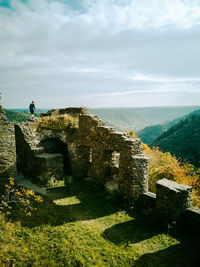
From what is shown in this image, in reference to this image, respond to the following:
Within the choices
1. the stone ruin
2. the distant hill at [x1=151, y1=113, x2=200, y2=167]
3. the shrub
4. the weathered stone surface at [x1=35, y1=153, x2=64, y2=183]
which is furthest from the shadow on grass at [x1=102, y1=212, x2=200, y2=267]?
the distant hill at [x1=151, y1=113, x2=200, y2=167]

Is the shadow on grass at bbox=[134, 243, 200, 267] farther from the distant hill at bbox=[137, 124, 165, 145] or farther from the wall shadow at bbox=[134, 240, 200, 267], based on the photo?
the distant hill at bbox=[137, 124, 165, 145]

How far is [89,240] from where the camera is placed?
6141mm

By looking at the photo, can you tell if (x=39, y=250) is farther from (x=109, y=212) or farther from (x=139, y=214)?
(x=139, y=214)

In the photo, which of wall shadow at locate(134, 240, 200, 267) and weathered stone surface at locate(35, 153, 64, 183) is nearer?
wall shadow at locate(134, 240, 200, 267)

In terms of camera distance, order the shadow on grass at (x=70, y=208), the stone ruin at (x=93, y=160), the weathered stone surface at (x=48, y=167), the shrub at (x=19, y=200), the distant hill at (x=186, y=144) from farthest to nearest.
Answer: the distant hill at (x=186, y=144) < the weathered stone surface at (x=48, y=167) < the shadow on grass at (x=70, y=208) < the stone ruin at (x=93, y=160) < the shrub at (x=19, y=200)

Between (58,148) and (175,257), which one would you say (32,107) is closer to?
(58,148)

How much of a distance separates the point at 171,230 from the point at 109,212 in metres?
2.73

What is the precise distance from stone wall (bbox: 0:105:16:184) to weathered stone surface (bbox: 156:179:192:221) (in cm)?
819

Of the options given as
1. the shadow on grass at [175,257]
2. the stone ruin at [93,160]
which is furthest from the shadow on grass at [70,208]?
the shadow on grass at [175,257]

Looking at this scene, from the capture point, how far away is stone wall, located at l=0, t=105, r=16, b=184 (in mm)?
9773

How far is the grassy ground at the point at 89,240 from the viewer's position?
5.27 metres

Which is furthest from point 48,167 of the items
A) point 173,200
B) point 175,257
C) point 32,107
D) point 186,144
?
point 186,144

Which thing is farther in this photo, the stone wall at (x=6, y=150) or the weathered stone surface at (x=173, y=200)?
the stone wall at (x=6, y=150)

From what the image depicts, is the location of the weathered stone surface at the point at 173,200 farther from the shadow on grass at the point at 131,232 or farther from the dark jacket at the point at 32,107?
the dark jacket at the point at 32,107
